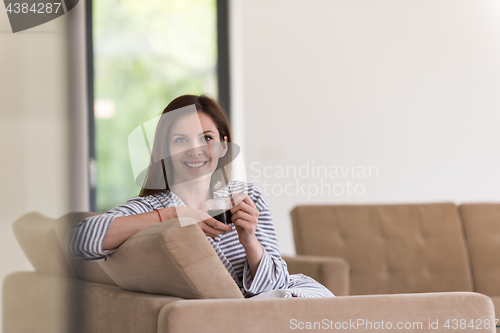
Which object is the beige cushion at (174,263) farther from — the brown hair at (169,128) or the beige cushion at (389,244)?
the beige cushion at (389,244)

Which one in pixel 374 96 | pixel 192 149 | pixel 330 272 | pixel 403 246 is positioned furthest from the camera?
pixel 374 96

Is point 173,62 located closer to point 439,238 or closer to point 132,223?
point 439,238

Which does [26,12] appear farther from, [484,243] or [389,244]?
[484,243]

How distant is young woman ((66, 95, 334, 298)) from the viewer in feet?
2.91

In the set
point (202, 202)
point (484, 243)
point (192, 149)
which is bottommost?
point (484, 243)

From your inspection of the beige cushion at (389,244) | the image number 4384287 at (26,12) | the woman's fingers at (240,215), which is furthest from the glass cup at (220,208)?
the beige cushion at (389,244)

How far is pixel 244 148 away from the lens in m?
2.74

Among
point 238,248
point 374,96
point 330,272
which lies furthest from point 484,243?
point 238,248

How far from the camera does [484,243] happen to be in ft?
6.19

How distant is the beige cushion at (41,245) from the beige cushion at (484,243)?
4.87ft

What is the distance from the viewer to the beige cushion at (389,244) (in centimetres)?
182

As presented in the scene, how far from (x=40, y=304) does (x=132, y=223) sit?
1.34 ft
